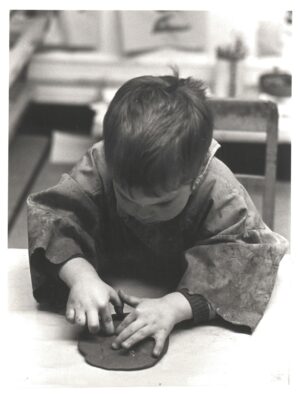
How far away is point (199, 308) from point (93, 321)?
4.4 inches

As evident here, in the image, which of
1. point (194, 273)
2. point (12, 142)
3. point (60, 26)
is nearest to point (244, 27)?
point (60, 26)

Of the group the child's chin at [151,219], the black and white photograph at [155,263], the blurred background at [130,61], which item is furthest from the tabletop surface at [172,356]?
the blurred background at [130,61]

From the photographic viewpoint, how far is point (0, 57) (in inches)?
29.5

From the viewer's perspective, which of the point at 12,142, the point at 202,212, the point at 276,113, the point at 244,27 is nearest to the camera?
the point at 202,212

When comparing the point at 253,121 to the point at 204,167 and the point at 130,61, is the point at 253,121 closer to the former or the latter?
the point at 204,167

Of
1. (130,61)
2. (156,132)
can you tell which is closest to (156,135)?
(156,132)

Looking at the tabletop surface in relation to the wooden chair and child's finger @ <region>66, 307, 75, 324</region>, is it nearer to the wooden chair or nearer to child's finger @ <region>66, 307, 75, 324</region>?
child's finger @ <region>66, 307, 75, 324</region>

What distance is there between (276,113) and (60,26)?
121 cm

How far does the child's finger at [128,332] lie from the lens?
62 centimetres

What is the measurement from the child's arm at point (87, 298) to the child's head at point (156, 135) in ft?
0.30

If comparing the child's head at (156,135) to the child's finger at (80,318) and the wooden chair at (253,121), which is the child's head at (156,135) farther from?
the wooden chair at (253,121)

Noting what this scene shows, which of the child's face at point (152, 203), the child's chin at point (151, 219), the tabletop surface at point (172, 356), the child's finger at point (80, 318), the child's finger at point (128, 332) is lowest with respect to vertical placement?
the tabletop surface at point (172, 356)

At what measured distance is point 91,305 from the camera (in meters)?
0.64

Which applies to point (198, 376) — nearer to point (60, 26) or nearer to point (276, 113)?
point (276, 113)
